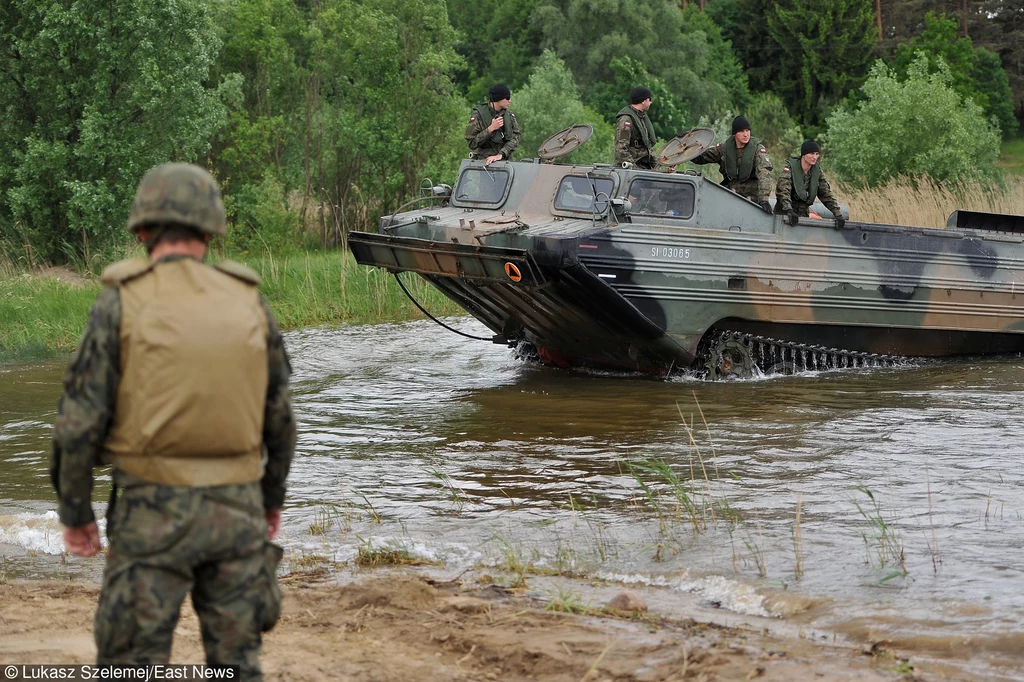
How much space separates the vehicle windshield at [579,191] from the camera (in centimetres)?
1067

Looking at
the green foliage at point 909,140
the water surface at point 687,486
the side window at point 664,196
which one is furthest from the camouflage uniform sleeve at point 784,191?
the green foliage at point 909,140

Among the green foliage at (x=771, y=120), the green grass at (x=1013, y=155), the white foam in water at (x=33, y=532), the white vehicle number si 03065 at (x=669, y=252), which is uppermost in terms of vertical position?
the green foliage at (x=771, y=120)

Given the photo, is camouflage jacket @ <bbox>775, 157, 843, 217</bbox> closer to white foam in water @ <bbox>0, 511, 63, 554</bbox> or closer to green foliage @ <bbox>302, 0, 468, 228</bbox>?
white foam in water @ <bbox>0, 511, 63, 554</bbox>

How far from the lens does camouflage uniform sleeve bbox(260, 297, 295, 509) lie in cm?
337

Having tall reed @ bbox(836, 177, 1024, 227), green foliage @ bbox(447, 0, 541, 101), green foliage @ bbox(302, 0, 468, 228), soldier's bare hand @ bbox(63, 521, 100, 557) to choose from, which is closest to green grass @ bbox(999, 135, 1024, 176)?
green foliage @ bbox(447, 0, 541, 101)

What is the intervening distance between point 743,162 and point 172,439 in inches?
355

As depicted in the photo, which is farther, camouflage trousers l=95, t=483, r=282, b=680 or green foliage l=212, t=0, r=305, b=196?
green foliage l=212, t=0, r=305, b=196

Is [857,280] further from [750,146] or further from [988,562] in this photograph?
[988,562]

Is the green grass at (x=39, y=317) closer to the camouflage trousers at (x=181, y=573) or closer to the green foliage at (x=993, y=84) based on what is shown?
the camouflage trousers at (x=181, y=573)

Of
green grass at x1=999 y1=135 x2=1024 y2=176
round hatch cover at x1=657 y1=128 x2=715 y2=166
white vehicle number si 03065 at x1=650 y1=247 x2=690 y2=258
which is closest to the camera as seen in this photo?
white vehicle number si 03065 at x1=650 y1=247 x2=690 y2=258

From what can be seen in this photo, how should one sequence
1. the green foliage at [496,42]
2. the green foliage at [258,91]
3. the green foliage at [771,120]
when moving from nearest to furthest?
the green foliage at [258,91] → the green foliage at [771,120] → the green foliage at [496,42]

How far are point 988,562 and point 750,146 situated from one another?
6.36 m

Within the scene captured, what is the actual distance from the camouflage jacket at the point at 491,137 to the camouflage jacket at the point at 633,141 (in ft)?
3.26

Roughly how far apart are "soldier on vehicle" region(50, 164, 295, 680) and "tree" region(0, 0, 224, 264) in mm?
13959
